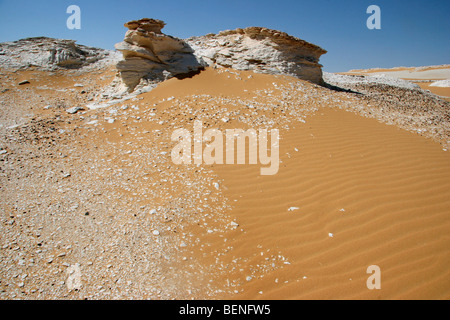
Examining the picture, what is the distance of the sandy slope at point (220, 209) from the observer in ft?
10.7

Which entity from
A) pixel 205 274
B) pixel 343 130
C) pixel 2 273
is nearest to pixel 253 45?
pixel 343 130

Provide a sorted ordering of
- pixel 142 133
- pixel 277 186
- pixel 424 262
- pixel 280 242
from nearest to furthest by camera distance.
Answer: pixel 424 262, pixel 280 242, pixel 277 186, pixel 142 133

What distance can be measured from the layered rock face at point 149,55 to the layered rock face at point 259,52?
113 centimetres

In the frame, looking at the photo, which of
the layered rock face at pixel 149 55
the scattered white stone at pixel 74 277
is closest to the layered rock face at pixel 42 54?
the layered rock face at pixel 149 55

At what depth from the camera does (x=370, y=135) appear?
23.3 feet

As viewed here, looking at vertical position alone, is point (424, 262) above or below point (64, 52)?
below

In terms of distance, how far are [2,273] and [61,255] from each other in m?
0.67

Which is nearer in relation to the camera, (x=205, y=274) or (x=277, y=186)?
(x=205, y=274)

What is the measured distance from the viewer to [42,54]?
11.8m

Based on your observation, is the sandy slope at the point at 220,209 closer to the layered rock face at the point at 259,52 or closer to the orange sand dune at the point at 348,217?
the orange sand dune at the point at 348,217

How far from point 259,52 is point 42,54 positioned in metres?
10.8

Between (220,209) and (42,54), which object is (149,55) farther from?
(220,209)

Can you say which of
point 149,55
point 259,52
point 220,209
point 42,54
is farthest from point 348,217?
point 42,54
